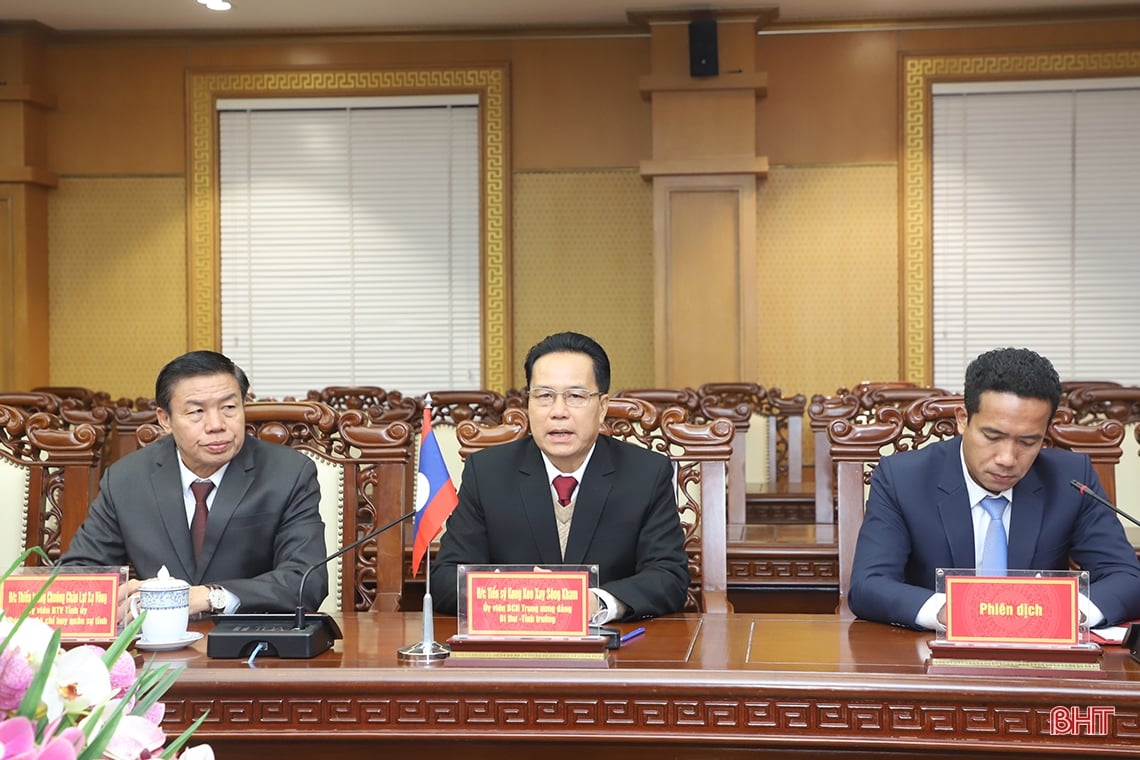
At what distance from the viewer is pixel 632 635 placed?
2041 millimetres

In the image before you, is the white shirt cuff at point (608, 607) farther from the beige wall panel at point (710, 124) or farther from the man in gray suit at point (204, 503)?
the beige wall panel at point (710, 124)

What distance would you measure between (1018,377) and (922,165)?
5112mm

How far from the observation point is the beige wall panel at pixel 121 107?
7336 mm

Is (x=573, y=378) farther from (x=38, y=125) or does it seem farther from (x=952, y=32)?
(x=38, y=125)

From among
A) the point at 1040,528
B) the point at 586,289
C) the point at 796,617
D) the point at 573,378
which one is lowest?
the point at 796,617

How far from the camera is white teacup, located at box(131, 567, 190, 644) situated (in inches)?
77.1

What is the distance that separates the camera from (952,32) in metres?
6.94

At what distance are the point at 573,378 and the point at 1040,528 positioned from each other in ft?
3.05

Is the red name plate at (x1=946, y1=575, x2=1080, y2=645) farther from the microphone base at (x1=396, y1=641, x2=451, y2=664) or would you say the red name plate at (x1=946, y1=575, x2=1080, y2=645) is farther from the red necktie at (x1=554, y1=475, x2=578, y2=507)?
the red necktie at (x1=554, y1=475, x2=578, y2=507)

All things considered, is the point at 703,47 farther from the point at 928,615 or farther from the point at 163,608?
the point at 163,608

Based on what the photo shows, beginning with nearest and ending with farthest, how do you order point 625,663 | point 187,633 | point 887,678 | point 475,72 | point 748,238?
point 887,678 → point 625,663 → point 187,633 → point 748,238 → point 475,72

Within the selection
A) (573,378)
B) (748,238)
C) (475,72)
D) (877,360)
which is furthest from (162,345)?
(573,378)

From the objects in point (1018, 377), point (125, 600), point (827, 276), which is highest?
point (827, 276)

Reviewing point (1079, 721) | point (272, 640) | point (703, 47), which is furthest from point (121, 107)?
point (1079, 721)
